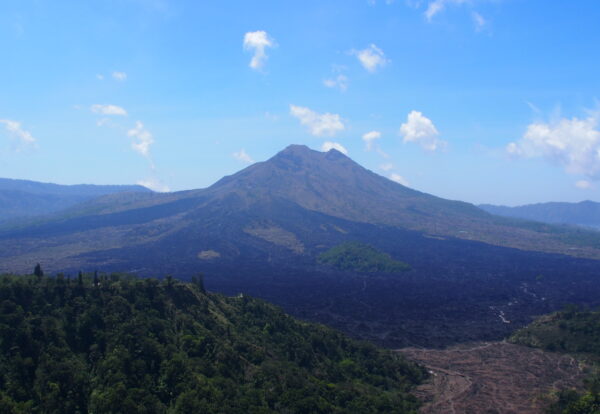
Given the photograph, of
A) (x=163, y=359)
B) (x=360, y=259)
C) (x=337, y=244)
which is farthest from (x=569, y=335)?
(x=337, y=244)

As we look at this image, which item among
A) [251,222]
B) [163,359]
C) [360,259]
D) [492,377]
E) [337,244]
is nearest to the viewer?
[163,359]

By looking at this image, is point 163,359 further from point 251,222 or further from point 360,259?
point 251,222

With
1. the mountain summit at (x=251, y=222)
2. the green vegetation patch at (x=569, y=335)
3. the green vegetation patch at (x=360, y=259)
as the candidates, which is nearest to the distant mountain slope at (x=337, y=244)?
the mountain summit at (x=251, y=222)

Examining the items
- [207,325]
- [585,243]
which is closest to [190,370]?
[207,325]

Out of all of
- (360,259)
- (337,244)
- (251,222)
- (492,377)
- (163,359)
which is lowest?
(492,377)

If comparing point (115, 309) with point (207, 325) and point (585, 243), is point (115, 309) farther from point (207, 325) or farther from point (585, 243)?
point (585, 243)

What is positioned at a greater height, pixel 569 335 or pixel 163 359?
pixel 163 359

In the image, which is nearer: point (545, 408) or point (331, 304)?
point (545, 408)
